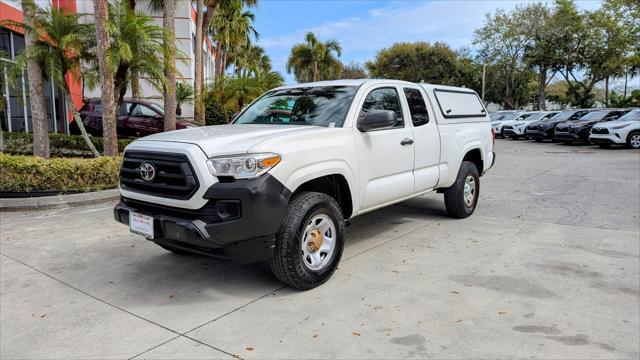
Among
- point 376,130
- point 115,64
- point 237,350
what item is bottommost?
point 237,350

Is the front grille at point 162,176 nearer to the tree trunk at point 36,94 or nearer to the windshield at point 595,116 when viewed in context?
the tree trunk at point 36,94

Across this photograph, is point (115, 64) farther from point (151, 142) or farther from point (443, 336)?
point (443, 336)

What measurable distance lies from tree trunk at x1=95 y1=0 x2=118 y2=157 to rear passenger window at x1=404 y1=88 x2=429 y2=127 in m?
6.43

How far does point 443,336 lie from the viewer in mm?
3350

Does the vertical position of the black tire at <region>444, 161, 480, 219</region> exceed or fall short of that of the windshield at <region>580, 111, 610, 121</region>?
it falls short

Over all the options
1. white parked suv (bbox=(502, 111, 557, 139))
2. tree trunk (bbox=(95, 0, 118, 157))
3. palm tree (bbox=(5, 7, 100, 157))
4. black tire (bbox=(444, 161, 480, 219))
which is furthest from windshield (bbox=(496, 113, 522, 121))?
palm tree (bbox=(5, 7, 100, 157))

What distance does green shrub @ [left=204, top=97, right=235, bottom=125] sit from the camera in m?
21.3

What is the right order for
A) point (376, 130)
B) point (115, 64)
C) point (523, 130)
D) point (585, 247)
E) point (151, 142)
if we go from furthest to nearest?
point (523, 130)
point (115, 64)
point (585, 247)
point (376, 130)
point (151, 142)

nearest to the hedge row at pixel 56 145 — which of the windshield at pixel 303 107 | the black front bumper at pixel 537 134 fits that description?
the windshield at pixel 303 107

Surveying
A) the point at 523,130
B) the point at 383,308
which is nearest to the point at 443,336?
the point at 383,308

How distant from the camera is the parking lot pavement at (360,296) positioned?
3.27 meters

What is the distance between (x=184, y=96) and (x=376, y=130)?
1624 cm

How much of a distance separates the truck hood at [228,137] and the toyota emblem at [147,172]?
264mm

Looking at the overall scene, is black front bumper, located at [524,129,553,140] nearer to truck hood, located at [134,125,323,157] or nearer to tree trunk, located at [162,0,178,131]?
tree trunk, located at [162,0,178,131]
